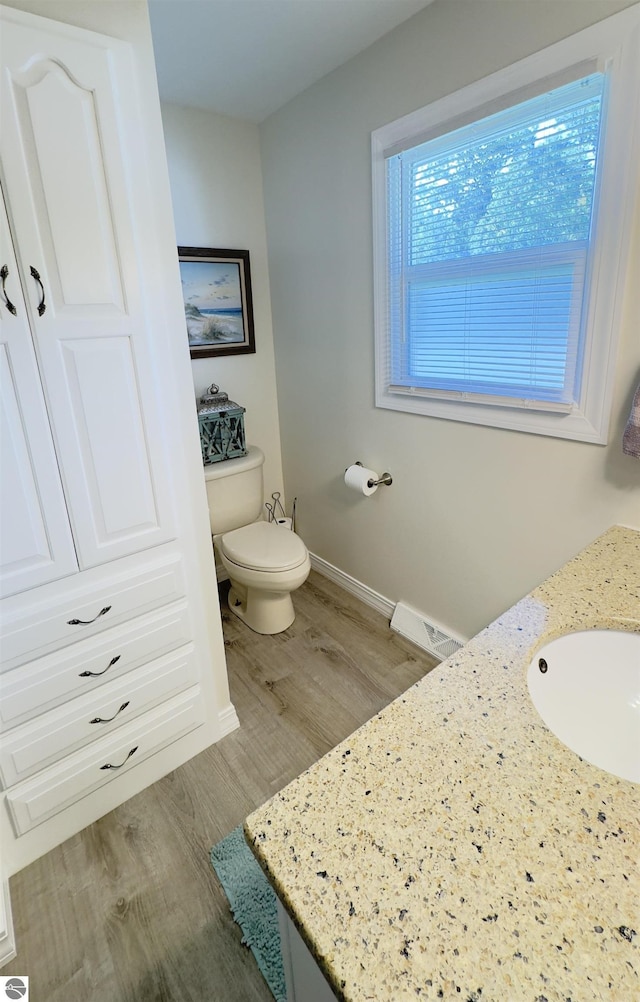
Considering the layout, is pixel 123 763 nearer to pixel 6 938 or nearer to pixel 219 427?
pixel 6 938

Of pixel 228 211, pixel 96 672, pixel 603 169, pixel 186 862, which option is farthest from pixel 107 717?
pixel 228 211

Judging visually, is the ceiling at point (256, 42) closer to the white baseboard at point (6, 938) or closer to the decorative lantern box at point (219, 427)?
the decorative lantern box at point (219, 427)

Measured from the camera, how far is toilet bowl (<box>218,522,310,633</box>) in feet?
7.07

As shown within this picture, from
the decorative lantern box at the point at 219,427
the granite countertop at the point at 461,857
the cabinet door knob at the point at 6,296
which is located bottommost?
the granite countertop at the point at 461,857

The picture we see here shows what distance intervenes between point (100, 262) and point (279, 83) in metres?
1.43

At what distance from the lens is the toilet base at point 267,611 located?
2344 millimetres

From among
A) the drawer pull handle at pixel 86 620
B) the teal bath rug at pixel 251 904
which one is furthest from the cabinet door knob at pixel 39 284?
the teal bath rug at pixel 251 904

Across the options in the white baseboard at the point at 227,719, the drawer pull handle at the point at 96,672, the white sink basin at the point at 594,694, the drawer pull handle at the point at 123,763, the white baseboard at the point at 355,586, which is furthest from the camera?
the white baseboard at the point at 355,586

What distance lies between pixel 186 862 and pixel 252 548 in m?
1.19

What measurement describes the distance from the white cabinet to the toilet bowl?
1.81 feet

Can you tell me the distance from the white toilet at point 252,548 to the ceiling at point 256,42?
1540 mm

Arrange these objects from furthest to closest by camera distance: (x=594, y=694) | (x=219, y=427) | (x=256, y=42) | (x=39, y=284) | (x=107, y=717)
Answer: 1. (x=219, y=427)
2. (x=256, y=42)
3. (x=107, y=717)
4. (x=39, y=284)
5. (x=594, y=694)

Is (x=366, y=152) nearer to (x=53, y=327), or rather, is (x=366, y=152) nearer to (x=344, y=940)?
(x=53, y=327)

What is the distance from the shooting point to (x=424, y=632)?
87.2 inches
